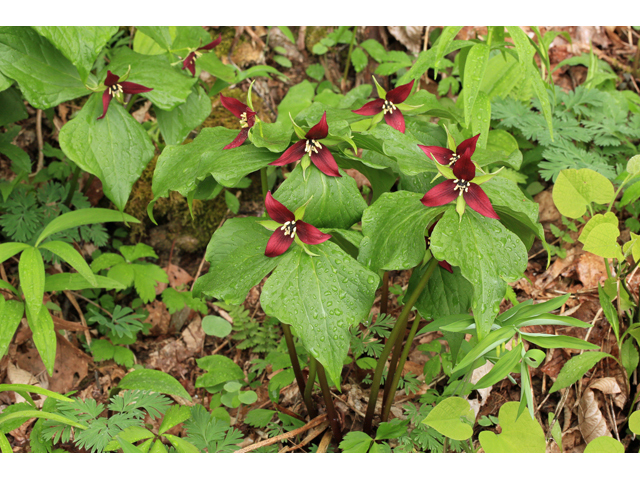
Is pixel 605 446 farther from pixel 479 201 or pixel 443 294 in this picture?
pixel 479 201

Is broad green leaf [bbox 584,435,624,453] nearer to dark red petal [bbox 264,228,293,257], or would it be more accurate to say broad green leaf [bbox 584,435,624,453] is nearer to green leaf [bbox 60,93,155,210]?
dark red petal [bbox 264,228,293,257]

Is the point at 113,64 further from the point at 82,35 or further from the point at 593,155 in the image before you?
the point at 593,155

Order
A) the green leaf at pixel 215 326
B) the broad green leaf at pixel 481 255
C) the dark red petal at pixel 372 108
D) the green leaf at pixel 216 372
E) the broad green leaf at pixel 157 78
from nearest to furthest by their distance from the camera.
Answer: the broad green leaf at pixel 481 255, the dark red petal at pixel 372 108, the broad green leaf at pixel 157 78, the green leaf at pixel 216 372, the green leaf at pixel 215 326

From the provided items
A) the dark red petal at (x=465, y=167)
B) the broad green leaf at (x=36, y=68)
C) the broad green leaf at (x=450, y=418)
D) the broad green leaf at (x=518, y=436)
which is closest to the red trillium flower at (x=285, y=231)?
the dark red petal at (x=465, y=167)

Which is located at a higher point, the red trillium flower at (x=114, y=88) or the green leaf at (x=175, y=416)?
the red trillium flower at (x=114, y=88)

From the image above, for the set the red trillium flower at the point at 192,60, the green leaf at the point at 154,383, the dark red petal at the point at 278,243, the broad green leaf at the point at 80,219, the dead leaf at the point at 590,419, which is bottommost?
the dead leaf at the point at 590,419

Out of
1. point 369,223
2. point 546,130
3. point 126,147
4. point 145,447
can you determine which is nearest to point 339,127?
point 369,223

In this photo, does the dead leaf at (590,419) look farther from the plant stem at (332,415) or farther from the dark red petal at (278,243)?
the dark red petal at (278,243)
